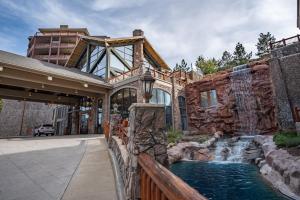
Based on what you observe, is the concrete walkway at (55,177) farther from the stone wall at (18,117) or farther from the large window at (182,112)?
the stone wall at (18,117)

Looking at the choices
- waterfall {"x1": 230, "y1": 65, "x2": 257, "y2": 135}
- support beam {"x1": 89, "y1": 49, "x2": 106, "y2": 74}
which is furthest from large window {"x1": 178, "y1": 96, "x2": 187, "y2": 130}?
support beam {"x1": 89, "y1": 49, "x2": 106, "y2": 74}

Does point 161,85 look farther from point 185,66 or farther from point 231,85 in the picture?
point 185,66

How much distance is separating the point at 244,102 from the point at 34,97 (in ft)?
66.2

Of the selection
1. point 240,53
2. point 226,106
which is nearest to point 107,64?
point 226,106

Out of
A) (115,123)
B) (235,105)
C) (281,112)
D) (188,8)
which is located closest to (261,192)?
(115,123)

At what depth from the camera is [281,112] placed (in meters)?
13.0

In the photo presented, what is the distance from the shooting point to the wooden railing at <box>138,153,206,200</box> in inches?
51.9

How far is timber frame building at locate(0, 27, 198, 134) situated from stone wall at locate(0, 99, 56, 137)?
7.62 metres

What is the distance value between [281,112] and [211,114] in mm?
5368

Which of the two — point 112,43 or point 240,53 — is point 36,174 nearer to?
point 112,43

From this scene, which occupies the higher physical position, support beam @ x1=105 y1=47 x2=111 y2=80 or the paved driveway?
support beam @ x1=105 y1=47 x2=111 y2=80

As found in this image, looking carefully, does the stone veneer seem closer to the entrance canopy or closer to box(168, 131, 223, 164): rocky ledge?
box(168, 131, 223, 164): rocky ledge

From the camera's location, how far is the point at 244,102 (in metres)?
→ 15.4

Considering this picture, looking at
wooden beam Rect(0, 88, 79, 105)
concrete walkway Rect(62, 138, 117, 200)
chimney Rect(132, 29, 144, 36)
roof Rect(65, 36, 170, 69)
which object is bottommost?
concrete walkway Rect(62, 138, 117, 200)
